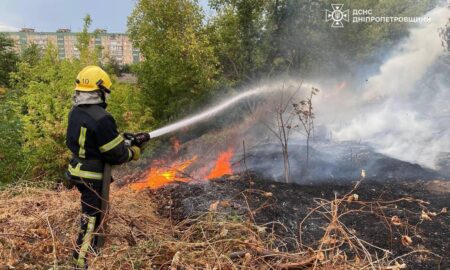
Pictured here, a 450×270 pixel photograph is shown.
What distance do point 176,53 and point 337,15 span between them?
23.9ft

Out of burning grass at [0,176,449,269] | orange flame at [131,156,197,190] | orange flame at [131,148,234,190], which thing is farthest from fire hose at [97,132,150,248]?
orange flame at [131,156,197,190]

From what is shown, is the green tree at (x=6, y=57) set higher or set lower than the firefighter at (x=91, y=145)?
higher

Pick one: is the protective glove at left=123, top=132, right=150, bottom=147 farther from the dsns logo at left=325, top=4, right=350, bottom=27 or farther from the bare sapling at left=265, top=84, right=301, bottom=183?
the dsns logo at left=325, top=4, right=350, bottom=27

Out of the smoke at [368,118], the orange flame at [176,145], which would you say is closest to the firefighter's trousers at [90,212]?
the smoke at [368,118]

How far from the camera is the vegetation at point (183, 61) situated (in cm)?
1106

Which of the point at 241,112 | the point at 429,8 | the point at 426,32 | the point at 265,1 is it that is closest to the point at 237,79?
the point at 241,112

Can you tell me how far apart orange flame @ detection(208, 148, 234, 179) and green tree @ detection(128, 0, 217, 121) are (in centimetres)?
245

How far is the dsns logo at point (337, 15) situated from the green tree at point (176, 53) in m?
5.32

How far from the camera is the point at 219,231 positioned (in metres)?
4.13

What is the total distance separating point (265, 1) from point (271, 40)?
1.57 meters

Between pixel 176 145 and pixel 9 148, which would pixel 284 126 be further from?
pixel 9 148

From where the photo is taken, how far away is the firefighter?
379 centimetres

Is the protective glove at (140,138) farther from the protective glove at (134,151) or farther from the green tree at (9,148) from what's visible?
the green tree at (9,148)

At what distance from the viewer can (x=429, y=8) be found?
2203 centimetres
